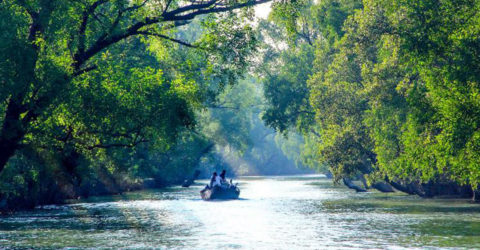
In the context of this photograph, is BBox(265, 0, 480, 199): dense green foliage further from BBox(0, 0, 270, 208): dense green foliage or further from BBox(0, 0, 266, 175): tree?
BBox(0, 0, 266, 175): tree

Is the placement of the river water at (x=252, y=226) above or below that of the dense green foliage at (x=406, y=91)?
below

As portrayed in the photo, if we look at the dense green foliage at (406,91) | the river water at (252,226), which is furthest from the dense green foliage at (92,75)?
the river water at (252,226)

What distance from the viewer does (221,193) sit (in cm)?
5094

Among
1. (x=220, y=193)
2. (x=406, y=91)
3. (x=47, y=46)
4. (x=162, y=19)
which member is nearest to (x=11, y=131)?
(x=47, y=46)

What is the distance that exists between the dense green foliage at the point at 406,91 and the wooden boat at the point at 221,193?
8924mm

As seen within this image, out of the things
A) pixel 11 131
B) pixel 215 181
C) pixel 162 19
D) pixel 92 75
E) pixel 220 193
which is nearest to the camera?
pixel 11 131

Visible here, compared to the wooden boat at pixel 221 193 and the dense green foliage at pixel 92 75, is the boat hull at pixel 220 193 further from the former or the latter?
the dense green foliage at pixel 92 75

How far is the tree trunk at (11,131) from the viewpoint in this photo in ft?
68.9

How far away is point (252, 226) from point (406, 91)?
42.9 ft

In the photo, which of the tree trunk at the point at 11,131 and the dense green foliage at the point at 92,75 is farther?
the dense green foliage at the point at 92,75

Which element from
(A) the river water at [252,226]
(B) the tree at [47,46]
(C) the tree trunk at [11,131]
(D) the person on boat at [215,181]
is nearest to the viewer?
(B) the tree at [47,46]

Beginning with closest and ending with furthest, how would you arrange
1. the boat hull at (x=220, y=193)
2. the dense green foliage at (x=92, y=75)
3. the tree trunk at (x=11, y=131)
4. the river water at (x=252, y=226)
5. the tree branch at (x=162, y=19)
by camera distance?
the tree trunk at (x=11, y=131), the dense green foliage at (x=92, y=75), the tree branch at (x=162, y=19), the river water at (x=252, y=226), the boat hull at (x=220, y=193)

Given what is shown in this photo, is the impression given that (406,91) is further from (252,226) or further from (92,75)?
(92,75)

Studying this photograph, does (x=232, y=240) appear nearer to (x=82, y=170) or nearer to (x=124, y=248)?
(x=124, y=248)
